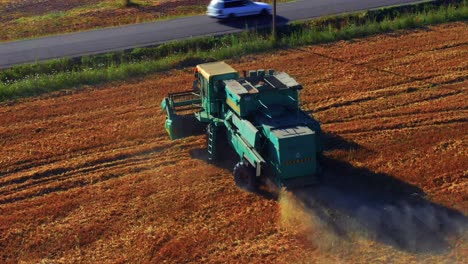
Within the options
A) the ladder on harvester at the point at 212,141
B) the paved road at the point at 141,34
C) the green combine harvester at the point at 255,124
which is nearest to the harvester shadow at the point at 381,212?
the green combine harvester at the point at 255,124

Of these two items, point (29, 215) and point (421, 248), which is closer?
point (421, 248)

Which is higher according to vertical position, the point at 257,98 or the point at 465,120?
the point at 257,98

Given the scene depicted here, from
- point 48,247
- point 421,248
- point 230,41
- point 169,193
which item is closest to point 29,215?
point 48,247

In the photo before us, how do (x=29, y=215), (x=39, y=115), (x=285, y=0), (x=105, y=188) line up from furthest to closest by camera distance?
(x=285, y=0), (x=39, y=115), (x=105, y=188), (x=29, y=215)

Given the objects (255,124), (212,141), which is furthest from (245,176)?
(212,141)

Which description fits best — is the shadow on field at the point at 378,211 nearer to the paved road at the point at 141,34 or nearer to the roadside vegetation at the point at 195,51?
the roadside vegetation at the point at 195,51

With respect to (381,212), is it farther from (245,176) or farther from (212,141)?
(212,141)

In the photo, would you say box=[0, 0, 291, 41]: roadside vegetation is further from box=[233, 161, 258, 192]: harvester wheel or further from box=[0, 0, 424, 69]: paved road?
box=[233, 161, 258, 192]: harvester wheel

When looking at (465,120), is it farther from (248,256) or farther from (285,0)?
(285,0)
